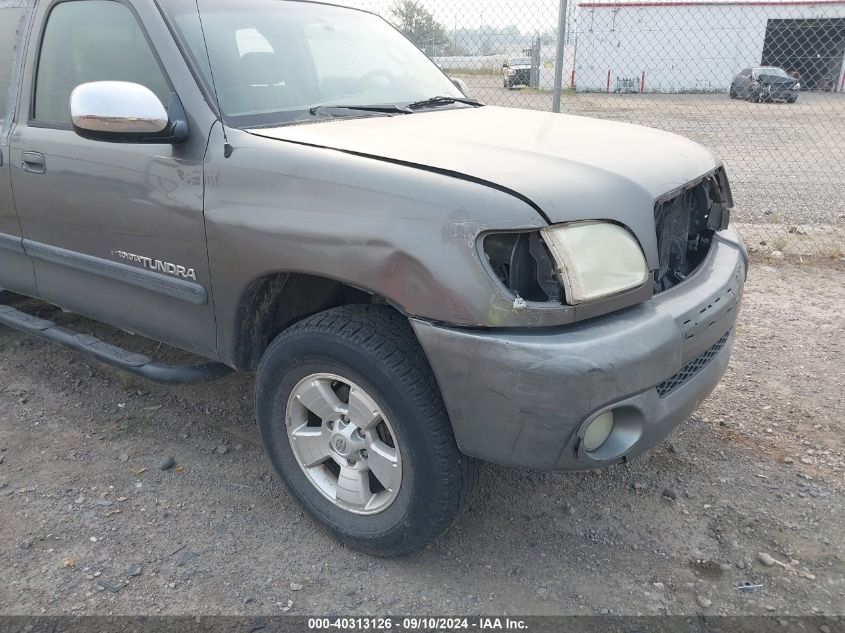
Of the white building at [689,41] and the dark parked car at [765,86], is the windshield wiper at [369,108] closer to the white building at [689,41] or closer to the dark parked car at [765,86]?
the dark parked car at [765,86]

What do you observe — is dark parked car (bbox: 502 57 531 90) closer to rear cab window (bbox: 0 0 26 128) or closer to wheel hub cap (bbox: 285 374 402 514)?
rear cab window (bbox: 0 0 26 128)

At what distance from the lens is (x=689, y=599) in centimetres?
225

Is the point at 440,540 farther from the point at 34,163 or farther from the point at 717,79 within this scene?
the point at 717,79

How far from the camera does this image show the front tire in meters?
2.12

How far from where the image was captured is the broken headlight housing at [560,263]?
6.35 feet

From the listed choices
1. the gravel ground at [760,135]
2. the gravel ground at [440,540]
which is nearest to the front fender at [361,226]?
the gravel ground at [440,540]

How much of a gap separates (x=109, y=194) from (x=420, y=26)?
5310mm

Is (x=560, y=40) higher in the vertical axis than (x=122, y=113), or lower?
higher

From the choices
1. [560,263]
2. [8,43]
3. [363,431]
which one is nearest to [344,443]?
[363,431]

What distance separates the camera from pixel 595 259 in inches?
78.4

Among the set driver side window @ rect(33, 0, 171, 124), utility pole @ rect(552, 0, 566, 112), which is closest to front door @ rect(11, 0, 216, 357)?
driver side window @ rect(33, 0, 171, 124)

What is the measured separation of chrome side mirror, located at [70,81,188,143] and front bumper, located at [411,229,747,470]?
1.19 metres

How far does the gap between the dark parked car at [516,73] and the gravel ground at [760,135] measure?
0.75 ft

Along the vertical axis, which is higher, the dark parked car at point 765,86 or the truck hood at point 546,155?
the truck hood at point 546,155
